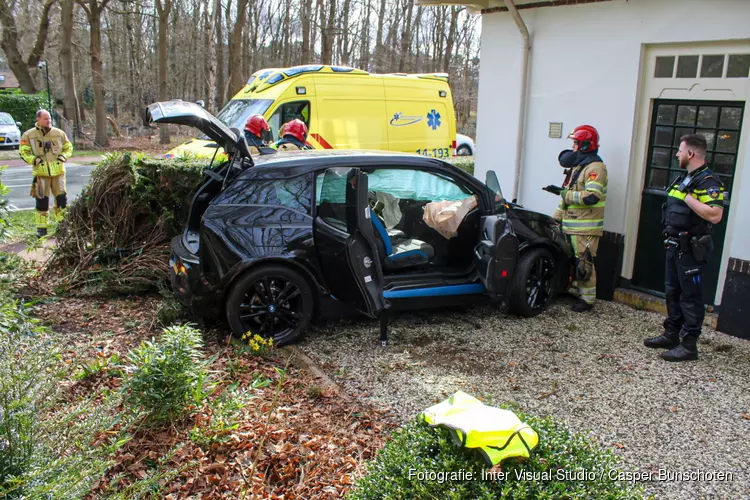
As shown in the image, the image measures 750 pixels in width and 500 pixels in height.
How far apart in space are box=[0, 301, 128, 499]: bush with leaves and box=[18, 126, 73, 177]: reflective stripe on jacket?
7.29 meters

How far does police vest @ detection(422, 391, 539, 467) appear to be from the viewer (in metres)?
2.26

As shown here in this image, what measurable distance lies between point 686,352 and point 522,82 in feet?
12.4

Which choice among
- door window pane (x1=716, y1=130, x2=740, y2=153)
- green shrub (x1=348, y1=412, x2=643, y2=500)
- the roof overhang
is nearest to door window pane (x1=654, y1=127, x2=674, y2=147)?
door window pane (x1=716, y1=130, x2=740, y2=153)

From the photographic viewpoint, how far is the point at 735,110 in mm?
5867

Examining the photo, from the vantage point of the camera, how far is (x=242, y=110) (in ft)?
35.7

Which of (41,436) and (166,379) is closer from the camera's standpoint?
(41,436)

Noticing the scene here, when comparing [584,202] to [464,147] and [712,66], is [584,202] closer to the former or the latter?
[712,66]

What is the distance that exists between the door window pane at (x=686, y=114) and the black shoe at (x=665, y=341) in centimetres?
216

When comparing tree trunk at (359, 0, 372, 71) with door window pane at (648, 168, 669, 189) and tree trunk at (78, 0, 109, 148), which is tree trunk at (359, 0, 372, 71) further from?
door window pane at (648, 168, 669, 189)

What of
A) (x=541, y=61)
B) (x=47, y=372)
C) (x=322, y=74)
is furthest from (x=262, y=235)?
(x=322, y=74)

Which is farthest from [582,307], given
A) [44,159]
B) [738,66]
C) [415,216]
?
[44,159]

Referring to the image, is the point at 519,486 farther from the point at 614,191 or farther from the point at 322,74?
the point at 322,74

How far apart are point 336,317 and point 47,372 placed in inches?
112

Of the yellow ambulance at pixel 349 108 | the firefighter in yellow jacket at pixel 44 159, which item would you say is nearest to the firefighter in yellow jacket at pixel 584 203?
the yellow ambulance at pixel 349 108
